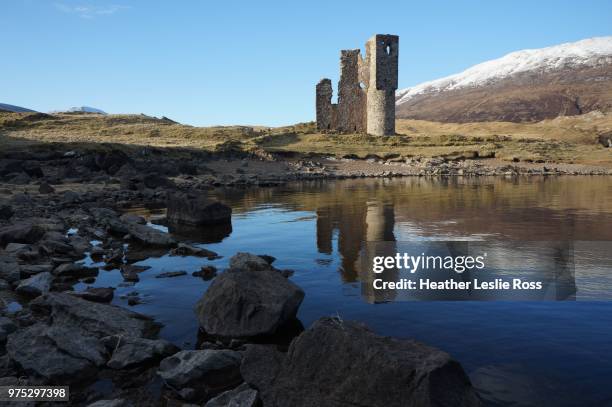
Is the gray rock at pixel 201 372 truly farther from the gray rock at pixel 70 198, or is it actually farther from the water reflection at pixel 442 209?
the gray rock at pixel 70 198

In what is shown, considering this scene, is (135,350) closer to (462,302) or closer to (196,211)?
(462,302)

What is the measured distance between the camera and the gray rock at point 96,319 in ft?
22.2

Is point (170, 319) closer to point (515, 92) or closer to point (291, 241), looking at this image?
point (291, 241)

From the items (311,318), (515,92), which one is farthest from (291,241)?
(515,92)

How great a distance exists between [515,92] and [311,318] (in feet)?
573

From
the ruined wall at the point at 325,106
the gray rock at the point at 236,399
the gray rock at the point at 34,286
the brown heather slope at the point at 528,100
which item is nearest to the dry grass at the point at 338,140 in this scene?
the ruined wall at the point at 325,106

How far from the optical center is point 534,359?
246 inches

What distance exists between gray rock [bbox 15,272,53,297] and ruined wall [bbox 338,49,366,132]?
49.1 m

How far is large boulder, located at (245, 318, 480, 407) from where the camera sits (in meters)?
4.25

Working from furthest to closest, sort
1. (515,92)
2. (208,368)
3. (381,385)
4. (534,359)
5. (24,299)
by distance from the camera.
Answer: (515,92) < (24,299) < (534,359) < (208,368) < (381,385)

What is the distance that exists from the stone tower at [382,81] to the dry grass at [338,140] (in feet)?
8.19

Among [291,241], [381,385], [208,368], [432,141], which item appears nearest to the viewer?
[381,385]

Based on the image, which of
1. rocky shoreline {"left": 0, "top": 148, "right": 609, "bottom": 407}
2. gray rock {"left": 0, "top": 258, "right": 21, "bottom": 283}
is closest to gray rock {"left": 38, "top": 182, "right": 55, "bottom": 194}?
rocky shoreline {"left": 0, "top": 148, "right": 609, "bottom": 407}

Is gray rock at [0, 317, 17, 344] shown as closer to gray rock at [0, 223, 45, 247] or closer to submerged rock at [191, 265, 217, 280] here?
submerged rock at [191, 265, 217, 280]
